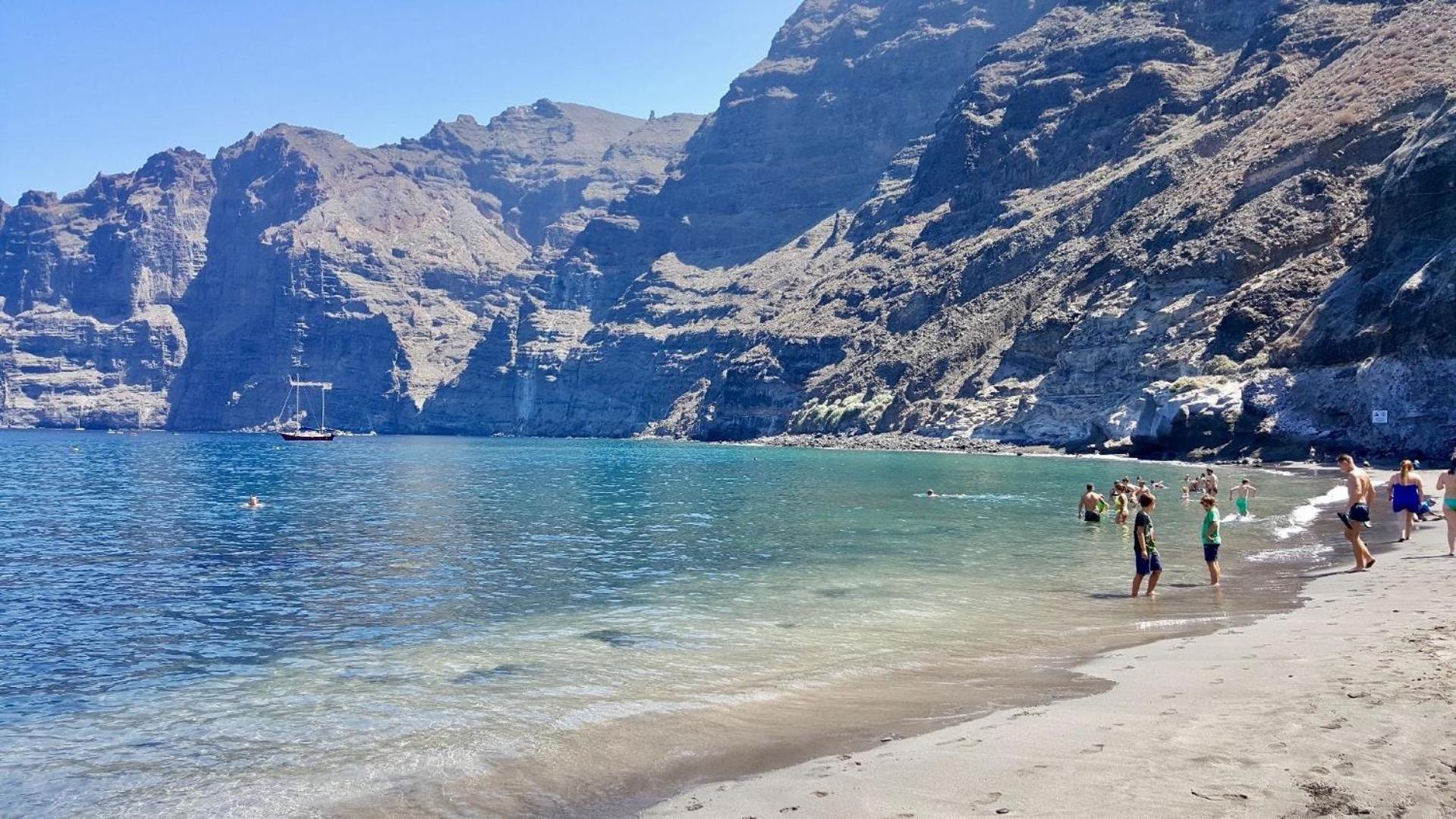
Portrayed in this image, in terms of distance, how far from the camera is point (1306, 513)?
37.9 metres

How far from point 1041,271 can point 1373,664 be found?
441ft

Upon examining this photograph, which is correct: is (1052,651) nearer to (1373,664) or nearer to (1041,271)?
(1373,664)

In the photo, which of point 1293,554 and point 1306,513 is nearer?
point 1293,554

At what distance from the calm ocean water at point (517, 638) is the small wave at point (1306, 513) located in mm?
347

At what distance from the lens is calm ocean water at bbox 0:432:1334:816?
1089cm

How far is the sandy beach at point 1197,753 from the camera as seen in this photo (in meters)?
7.72

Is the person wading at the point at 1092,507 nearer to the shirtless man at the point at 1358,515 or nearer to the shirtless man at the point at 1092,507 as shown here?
the shirtless man at the point at 1092,507

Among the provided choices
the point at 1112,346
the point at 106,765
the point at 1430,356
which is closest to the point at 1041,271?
the point at 1112,346

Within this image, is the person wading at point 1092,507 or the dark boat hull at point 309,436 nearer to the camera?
the person wading at point 1092,507

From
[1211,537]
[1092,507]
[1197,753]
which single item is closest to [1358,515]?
[1211,537]

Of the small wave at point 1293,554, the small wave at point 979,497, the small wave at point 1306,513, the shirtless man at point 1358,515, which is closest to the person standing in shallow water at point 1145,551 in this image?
the shirtless man at point 1358,515

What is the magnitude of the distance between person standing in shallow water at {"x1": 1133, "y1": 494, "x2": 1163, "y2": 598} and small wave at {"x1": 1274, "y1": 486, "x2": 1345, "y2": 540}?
499 inches

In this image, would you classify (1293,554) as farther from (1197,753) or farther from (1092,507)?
(1197,753)

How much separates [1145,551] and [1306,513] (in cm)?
2190
